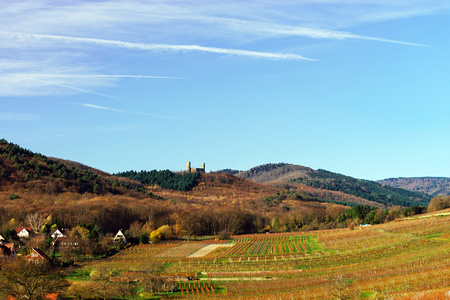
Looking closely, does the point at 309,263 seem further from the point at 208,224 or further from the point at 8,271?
the point at 208,224

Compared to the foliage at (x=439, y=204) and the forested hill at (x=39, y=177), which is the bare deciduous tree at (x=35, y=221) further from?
the foliage at (x=439, y=204)

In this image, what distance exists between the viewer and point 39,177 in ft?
536

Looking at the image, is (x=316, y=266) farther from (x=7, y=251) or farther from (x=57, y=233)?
(x=57, y=233)

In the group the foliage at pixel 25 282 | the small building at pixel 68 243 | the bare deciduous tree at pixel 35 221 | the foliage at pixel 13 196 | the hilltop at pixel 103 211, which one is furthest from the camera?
the foliage at pixel 13 196

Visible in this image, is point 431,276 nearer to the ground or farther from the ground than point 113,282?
farther from the ground

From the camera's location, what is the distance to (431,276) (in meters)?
45.3

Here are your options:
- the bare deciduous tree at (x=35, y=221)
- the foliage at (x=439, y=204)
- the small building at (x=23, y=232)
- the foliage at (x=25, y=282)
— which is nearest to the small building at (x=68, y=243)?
the small building at (x=23, y=232)

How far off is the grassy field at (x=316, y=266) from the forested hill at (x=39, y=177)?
2784 inches

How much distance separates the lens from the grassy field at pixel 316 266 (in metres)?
44.4

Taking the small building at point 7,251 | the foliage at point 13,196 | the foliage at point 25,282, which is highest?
the foliage at point 13,196

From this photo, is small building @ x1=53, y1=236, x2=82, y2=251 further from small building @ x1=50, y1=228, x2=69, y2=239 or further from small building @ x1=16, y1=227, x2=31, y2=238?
small building @ x1=16, y1=227, x2=31, y2=238

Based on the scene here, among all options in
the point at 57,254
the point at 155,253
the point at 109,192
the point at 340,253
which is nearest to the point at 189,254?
the point at 155,253

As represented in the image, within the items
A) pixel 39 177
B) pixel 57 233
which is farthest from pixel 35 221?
pixel 39 177

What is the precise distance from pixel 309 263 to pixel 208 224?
72.5 m
